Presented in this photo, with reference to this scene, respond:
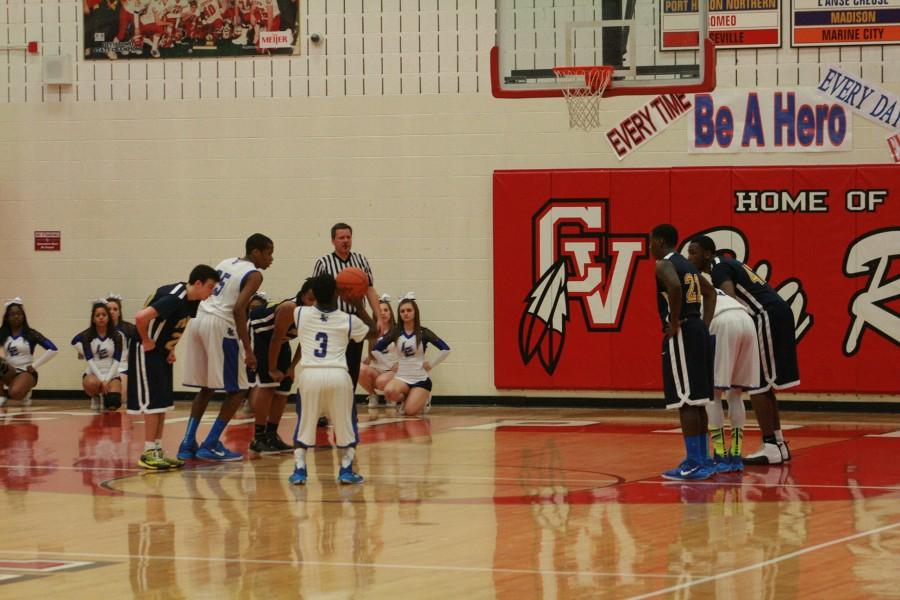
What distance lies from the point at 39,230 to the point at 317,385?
10745 millimetres

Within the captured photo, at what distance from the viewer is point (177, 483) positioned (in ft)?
38.3

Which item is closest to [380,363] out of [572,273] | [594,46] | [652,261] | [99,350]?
[572,273]

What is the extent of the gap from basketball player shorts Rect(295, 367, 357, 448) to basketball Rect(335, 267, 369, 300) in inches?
30.2

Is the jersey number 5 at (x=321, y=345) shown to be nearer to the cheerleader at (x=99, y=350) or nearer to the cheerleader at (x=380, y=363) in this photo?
the cheerleader at (x=380, y=363)

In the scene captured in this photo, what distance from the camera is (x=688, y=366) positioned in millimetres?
11430

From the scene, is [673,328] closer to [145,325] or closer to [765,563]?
[765,563]

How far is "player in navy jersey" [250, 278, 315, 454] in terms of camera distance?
1380 cm

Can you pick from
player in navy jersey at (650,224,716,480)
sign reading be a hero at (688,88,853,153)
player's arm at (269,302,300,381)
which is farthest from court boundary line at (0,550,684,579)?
sign reading be a hero at (688,88,853,153)

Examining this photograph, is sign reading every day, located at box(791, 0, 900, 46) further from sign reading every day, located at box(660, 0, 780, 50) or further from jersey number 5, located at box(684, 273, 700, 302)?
jersey number 5, located at box(684, 273, 700, 302)

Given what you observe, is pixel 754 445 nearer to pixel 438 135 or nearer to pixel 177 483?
pixel 177 483

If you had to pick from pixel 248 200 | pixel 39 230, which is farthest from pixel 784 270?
→ pixel 39 230

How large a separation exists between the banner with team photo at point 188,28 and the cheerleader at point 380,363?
150 inches

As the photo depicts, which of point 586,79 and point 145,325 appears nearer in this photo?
point 145,325

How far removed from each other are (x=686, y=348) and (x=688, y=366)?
0.14m
